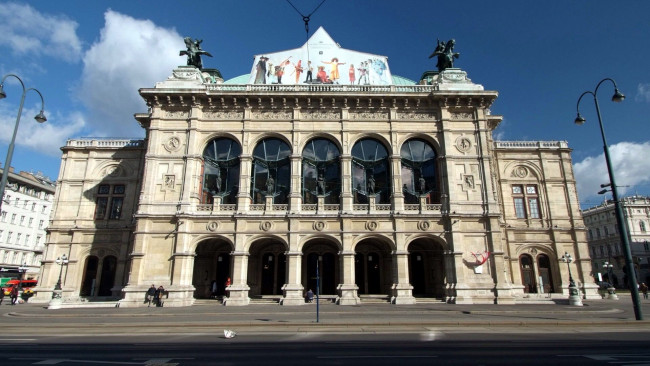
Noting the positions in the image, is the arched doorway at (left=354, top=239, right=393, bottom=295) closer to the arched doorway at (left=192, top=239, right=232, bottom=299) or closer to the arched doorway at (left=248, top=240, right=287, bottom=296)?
the arched doorway at (left=248, top=240, right=287, bottom=296)

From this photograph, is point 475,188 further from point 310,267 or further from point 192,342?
point 192,342

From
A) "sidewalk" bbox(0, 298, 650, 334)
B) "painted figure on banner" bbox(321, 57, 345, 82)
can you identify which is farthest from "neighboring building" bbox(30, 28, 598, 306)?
"painted figure on banner" bbox(321, 57, 345, 82)

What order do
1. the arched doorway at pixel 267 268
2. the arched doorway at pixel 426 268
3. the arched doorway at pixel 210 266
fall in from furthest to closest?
the arched doorway at pixel 267 268
the arched doorway at pixel 210 266
the arched doorway at pixel 426 268

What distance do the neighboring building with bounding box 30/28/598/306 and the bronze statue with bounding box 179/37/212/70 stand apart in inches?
67.0

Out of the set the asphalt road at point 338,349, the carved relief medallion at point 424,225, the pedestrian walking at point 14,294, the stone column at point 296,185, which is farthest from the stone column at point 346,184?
the pedestrian walking at point 14,294

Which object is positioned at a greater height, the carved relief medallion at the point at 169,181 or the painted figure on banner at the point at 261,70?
the painted figure on banner at the point at 261,70

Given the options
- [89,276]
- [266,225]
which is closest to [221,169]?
[266,225]

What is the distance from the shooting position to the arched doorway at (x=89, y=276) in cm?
3083

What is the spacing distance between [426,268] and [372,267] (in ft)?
14.8

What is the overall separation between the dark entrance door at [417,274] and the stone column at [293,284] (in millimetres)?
10147

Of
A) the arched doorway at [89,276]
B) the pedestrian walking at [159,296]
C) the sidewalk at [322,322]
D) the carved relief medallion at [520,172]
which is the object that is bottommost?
the sidewalk at [322,322]

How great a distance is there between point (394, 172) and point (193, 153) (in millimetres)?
15966

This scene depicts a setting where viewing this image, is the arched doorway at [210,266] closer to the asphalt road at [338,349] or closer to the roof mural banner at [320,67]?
the asphalt road at [338,349]

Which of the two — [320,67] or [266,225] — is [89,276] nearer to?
[266,225]
